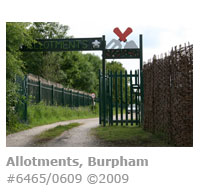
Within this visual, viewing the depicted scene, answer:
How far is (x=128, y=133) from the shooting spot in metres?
10.0

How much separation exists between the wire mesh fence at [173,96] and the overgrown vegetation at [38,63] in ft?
17.7

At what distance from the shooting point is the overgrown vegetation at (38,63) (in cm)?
1166

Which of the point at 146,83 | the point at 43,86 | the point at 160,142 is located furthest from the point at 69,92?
the point at 160,142

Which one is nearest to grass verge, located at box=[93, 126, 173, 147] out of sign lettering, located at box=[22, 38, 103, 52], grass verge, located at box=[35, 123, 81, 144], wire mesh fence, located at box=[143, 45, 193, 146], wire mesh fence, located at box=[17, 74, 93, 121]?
wire mesh fence, located at box=[143, 45, 193, 146]

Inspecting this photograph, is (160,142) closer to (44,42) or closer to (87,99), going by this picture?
(44,42)

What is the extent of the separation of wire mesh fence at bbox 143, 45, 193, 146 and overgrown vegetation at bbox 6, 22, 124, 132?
5396 millimetres

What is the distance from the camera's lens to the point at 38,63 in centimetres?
3497

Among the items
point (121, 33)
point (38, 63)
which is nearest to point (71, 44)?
point (121, 33)

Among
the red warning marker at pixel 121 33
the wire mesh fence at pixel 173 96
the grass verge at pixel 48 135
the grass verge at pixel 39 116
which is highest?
the red warning marker at pixel 121 33

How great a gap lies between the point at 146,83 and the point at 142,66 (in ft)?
5.37

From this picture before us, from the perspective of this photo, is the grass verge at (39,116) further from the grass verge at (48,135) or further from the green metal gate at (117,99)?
the green metal gate at (117,99)

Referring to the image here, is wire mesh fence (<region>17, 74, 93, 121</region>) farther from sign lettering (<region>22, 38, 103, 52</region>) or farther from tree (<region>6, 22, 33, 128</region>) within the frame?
sign lettering (<region>22, 38, 103, 52</region>)

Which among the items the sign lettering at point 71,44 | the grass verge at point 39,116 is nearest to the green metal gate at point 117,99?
the sign lettering at point 71,44

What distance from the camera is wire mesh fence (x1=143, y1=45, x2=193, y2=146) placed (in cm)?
662
